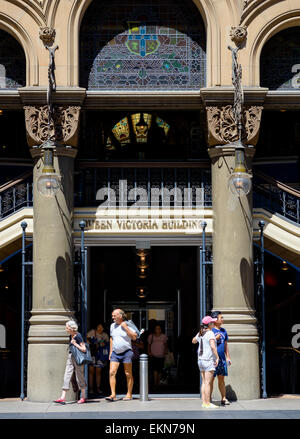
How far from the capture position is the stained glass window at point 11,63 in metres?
20.2

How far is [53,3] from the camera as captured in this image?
19.8 meters

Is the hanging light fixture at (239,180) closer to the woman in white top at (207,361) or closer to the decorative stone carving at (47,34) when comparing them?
the woman in white top at (207,361)

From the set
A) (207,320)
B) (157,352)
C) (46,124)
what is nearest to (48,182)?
(46,124)

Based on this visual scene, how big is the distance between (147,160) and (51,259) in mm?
3175

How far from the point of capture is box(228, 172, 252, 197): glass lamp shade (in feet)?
58.6

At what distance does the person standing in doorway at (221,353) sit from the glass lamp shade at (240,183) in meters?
2.39

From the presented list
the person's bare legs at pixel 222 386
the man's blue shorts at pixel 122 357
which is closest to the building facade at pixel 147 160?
the person's bare legs at pixel 222 386

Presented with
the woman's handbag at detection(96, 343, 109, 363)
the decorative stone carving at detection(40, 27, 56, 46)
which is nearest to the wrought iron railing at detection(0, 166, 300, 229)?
the decorative stone carving at detection(40, 27, 56, 46)

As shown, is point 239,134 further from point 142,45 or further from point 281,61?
point 142,45

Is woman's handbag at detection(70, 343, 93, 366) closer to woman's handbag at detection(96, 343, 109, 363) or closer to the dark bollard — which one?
the dark bollard

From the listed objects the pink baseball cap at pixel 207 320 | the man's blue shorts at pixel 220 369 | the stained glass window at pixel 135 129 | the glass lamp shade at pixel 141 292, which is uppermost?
the stained glass window at pixel 135 129

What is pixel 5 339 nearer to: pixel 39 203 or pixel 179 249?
pixel 39 203
